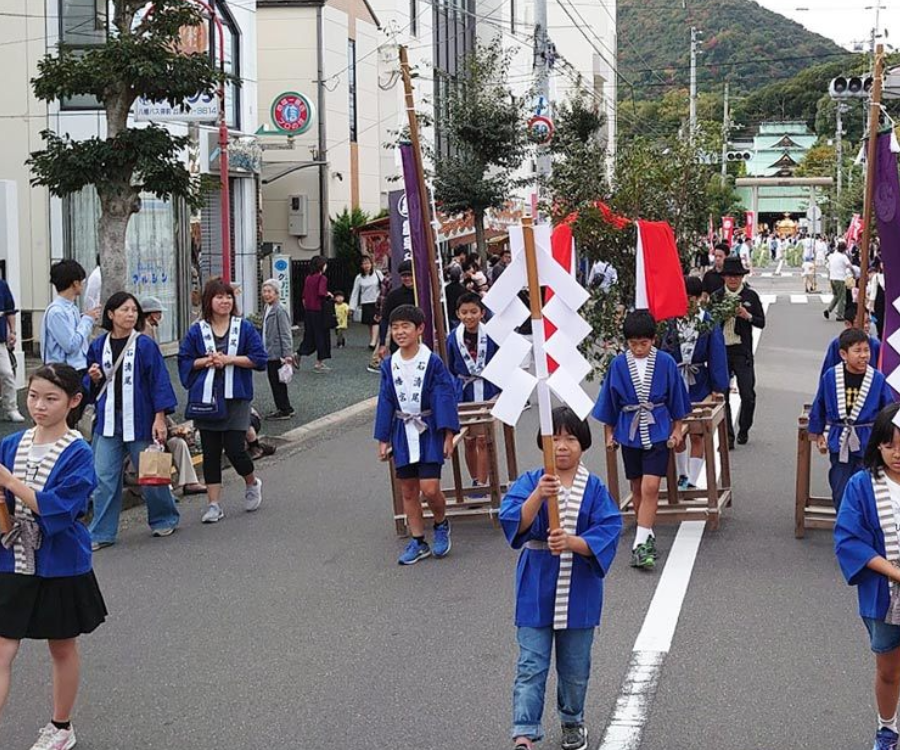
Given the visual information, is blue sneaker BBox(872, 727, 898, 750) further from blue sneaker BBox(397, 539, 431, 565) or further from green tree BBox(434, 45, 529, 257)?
green tree BBox(434, 45, 529, 257)

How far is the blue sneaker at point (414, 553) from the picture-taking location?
8.71 metres

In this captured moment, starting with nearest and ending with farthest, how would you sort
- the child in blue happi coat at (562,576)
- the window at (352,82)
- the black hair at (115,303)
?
the child in blue happi coat at (562,576), the black hair at (115,303), the window at (352,82)

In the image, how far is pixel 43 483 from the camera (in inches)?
206

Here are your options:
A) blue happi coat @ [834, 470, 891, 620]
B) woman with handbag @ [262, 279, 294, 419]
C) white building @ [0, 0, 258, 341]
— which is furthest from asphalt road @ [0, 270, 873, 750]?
white building @ [0, 0, 258, 341]

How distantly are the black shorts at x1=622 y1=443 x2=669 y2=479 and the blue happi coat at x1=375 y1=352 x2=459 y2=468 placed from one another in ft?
3.68

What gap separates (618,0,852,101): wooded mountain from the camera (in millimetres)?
87562

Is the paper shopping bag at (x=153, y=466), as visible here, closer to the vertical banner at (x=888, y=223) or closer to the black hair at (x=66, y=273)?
the black hair at (x=66, y=273)


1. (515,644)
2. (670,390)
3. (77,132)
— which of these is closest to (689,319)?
(670,390)

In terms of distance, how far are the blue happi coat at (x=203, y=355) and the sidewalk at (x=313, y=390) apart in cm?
451

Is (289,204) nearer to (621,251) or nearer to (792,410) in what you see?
(792,410)

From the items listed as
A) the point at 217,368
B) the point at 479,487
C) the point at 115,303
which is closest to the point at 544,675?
Answer: the point at 115,303

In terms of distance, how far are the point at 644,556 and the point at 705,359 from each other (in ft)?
9.07

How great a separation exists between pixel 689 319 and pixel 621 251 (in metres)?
0.87

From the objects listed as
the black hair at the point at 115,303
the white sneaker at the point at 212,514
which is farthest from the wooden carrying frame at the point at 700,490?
the black hair at the point at 115,303
